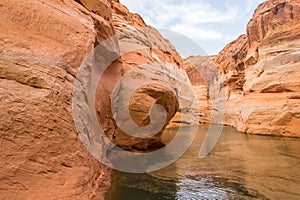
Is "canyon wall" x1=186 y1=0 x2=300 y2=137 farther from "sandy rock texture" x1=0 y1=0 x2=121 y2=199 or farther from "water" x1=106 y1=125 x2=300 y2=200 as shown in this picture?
"sandy rock texture" x1=0 y1=0 x2=121 y2=199

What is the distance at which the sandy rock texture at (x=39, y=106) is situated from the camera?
3073 millimetres

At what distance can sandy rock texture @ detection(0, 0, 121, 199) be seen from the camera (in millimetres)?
3073

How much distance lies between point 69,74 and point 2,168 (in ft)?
7.04

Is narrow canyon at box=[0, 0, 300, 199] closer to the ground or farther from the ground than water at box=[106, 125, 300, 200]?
farther from the ground

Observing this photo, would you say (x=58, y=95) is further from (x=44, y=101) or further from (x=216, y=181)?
(x=216, y=181)

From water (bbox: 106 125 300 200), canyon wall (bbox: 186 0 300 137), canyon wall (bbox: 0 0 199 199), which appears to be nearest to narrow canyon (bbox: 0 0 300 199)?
canyon wall (bbox: 0 0 199 199)

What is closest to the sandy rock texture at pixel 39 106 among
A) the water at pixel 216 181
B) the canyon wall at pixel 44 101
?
the canyon wall at pixel 44 101

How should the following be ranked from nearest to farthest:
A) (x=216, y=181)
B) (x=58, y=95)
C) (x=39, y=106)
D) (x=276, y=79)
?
1. (x=39, y=106)
2. (x=58, y=95)
3. (x=216, y=181)
4. (x=276, y=79)

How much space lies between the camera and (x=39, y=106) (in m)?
3.53

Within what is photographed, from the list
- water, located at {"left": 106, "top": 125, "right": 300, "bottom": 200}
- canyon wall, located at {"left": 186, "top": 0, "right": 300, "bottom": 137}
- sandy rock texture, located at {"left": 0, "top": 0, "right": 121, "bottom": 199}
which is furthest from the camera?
canyon wall, located at {"left": 186, "top": 0, "right": 300, "bottom": 137}

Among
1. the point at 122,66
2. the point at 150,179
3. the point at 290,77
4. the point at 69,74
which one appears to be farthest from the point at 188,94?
the point at 69,74

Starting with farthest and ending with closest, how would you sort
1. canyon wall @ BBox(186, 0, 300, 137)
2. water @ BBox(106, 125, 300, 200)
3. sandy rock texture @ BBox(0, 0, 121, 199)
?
canyon wall @ BBox(186, 0, 300, 137) → water @ BBox(106, 125, 300, 200) → sandy rock texture @ BBox(0, 0, 121, 199)

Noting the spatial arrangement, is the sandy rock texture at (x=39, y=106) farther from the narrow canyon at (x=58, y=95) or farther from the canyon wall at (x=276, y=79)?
the canyon wall at (x=276, y=79)

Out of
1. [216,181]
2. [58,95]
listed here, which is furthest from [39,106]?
[216,181]
